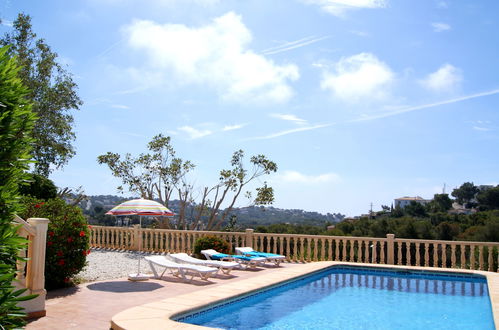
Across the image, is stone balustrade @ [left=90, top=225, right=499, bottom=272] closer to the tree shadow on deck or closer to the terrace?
the terrace

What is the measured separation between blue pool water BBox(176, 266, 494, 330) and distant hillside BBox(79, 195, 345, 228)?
4422mm

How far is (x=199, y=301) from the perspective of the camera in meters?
8.02

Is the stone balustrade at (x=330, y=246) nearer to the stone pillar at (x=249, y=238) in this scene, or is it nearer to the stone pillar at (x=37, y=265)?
the stone pillar at (x=249, y=238)

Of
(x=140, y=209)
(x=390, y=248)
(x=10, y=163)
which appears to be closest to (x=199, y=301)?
(x=140, y=209)

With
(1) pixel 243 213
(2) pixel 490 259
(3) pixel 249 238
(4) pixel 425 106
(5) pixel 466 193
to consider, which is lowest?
(2) pixel 490 259

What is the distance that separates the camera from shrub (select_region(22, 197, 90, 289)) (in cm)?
887

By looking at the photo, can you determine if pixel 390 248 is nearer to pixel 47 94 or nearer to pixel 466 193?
pixel 47 94

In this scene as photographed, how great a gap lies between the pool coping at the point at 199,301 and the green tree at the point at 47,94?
13.2 metres

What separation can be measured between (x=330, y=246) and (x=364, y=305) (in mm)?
5349

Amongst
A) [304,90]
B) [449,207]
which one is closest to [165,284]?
[304,90]

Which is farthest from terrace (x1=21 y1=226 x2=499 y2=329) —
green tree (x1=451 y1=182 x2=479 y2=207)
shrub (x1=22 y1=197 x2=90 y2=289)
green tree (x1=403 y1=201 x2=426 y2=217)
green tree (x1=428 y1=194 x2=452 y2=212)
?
green tree (x1=451 y1=182 x2=479 y2=207)

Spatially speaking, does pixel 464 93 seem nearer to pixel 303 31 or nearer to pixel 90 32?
pixel 303 31

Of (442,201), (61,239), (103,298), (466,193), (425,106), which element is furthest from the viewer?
(466,193)

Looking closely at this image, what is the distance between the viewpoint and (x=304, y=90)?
18.3m
